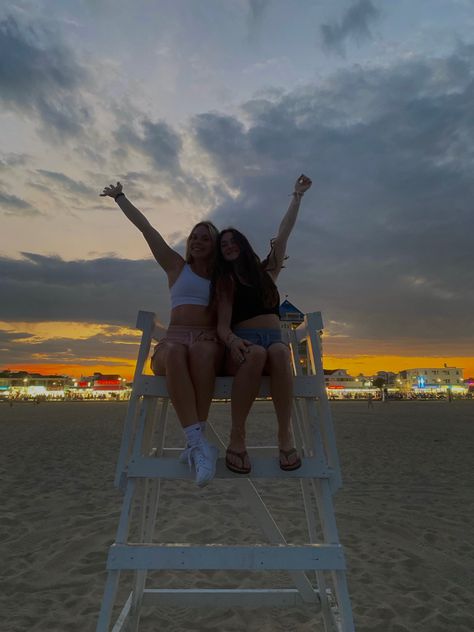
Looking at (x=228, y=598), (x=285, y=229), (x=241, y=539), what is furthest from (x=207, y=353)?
(x=241, y=539)

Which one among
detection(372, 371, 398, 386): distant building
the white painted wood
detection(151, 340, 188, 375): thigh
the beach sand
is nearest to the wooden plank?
the white painted wood

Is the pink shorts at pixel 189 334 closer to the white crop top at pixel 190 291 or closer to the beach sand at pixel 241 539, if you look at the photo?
the white crop top at pixel 190 291

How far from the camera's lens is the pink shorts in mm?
2188

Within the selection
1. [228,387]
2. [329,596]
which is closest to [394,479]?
[329,596]

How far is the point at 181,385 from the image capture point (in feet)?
6.56

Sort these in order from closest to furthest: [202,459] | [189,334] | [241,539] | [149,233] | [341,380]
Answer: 1. [202,459]
2. [189,334]
3. [149,233]
4. [241,539]
5. [341,380]

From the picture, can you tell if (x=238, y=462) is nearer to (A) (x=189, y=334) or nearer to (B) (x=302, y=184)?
(A) (x=189, y=334)

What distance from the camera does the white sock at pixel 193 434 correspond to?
6.27 ft

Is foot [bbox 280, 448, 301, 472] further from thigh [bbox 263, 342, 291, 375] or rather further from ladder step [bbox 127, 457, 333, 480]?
thigh [bbox 263, 342, 291, 375]

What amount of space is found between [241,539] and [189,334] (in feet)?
10.2

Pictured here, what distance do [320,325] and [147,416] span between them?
91cm

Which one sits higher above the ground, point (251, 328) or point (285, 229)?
point (285, 229)

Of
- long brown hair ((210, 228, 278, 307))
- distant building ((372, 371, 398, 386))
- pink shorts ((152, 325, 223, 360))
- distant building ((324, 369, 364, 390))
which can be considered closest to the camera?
pink shorts ((152, 325, 223, 360))

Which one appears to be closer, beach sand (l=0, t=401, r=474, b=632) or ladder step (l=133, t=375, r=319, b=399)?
ladder step (l=133, t=375, r=319, b=399)
